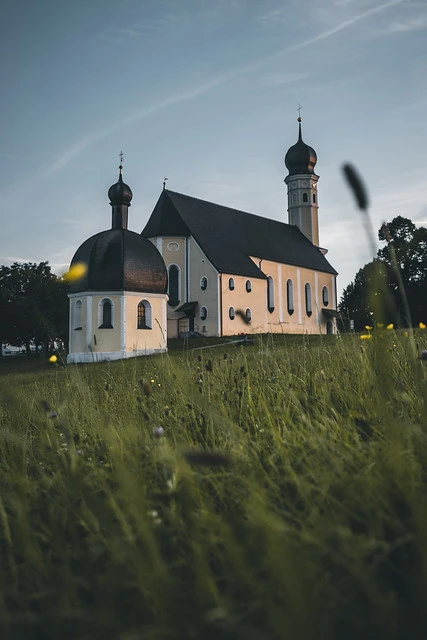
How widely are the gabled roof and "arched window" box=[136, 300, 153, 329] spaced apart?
23.2 feet

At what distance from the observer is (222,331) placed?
40312mm

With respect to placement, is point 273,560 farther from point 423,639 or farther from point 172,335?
point 172,335

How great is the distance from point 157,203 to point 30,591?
4462 centimetres

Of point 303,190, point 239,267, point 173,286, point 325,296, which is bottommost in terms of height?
point 173,286

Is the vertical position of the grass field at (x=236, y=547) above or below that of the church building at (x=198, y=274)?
below

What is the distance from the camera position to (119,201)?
3869cm

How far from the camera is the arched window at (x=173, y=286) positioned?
140 ft

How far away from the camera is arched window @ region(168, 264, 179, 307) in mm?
42781

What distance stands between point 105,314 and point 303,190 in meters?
30.5

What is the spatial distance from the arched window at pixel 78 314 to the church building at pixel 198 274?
0.06m

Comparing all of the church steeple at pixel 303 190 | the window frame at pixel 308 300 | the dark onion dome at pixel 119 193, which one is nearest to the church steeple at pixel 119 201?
the dark onion dome at pixel 119 193

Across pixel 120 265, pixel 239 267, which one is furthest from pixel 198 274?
pixel 120 265

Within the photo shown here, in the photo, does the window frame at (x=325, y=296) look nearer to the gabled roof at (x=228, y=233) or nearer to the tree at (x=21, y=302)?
the gabled roof at (x=228, y=233)

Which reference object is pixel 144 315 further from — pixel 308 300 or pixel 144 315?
pixel 308 300
